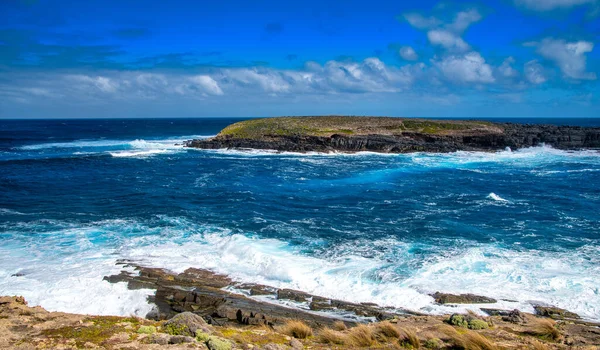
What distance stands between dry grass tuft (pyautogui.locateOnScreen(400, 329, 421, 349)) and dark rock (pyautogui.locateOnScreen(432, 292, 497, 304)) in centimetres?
527

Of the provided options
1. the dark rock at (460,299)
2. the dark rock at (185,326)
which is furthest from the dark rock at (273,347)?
the dark rock at (460,299)

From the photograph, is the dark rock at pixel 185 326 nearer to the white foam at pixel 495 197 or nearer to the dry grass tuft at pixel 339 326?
the dry grass tuft at pixel 339 326

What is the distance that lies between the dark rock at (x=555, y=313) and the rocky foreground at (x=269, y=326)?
36 millimetres

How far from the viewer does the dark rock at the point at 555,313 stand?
14.4 metres

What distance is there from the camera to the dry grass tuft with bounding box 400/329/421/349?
10461mm

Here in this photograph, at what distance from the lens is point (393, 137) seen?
229ft

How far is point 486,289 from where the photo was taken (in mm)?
16750

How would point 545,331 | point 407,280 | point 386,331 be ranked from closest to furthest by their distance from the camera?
point 386,331, point 545,331, point 407,280

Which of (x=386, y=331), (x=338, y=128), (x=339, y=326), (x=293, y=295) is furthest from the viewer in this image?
(x=338, y=128)

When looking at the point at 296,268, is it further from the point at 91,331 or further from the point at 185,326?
the point at 91,331

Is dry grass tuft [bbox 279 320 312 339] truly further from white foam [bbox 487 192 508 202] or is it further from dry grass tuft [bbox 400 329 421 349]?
white foam [bbox 487 192 508 202]

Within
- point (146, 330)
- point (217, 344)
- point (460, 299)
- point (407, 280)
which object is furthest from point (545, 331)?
point (146, 330)

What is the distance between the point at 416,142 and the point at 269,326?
6103 centimetres

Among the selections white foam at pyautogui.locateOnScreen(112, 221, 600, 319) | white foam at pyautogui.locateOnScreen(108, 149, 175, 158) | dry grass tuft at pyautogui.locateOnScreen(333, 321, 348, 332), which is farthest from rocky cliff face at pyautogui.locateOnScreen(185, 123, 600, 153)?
dry grass tuft at pyautogui.locateOnScreen(333, 321, 348, 332)
